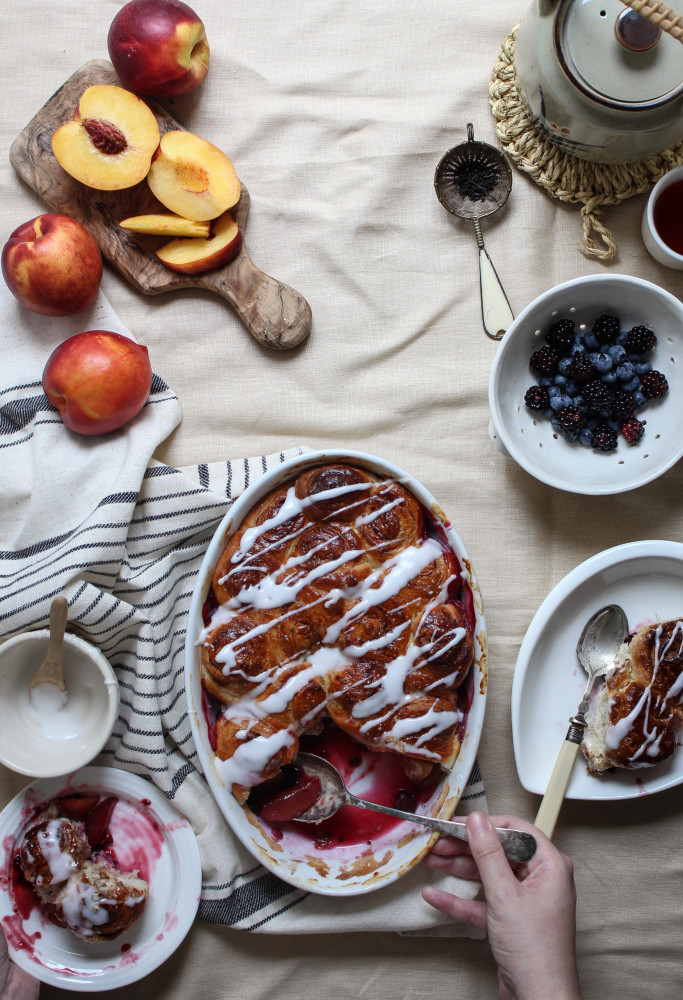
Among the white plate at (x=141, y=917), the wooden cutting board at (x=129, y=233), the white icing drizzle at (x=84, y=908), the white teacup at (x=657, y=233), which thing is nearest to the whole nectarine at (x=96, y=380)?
the wooden cutting board at (x=129, y=233)

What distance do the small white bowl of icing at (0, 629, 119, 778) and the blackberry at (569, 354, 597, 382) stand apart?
1359 mm

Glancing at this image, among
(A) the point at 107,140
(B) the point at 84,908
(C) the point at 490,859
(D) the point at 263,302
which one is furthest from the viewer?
(D) the point at 263,302

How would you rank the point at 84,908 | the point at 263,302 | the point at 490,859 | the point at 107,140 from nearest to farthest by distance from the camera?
the point at 490,859 → the point at 84,908 → the point at 107,140 → the point at 263,302

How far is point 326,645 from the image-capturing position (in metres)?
1.78

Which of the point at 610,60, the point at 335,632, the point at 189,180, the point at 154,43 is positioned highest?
the point at 610,60

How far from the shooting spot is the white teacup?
185 centimetres

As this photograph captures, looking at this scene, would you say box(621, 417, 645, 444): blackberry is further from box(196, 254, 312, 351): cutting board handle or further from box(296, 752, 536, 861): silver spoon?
box(296, 752, 536, 861): silver spoon

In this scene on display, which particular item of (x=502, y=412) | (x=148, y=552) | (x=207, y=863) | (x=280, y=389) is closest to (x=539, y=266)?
(x=502, y=412)

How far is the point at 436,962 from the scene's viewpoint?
6.55 feet

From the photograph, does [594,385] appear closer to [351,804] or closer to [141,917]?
[351,804]

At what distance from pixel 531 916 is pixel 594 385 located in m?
1.26

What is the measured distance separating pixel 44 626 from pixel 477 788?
1172 mm

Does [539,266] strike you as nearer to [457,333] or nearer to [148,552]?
[457,333]

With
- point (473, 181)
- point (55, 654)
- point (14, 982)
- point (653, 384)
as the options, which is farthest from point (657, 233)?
point (14, 982)
